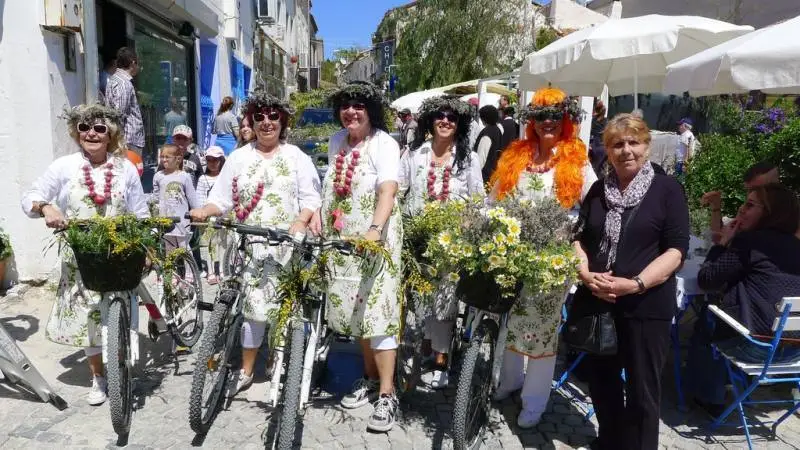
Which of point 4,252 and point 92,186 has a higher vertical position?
point 92,186

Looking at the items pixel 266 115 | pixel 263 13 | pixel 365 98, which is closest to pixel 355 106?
pixel 365 98

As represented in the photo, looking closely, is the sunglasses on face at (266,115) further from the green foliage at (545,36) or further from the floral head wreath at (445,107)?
the green foliage at (545,36)

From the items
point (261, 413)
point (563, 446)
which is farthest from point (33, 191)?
point (563, 446)

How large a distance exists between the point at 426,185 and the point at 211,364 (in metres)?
1.85

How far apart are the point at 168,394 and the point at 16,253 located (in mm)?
2919

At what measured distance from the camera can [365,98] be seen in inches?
129

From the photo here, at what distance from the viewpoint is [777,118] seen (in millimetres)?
8492

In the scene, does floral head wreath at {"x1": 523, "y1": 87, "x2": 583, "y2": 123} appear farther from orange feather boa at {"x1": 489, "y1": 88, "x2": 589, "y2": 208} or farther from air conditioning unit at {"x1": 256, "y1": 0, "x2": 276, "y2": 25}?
air conditioning unit at {"x1": 256, "y1": 0, "x2": 276, "y2": 25}

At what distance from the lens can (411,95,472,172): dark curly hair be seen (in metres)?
4.02

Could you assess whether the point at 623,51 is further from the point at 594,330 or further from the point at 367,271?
the point at 367,271

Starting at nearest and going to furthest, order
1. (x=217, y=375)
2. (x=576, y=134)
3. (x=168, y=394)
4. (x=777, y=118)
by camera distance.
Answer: (x=217, y=375) → (x=576, y=134) → (x=168, y=394) → (x=777, y=118)

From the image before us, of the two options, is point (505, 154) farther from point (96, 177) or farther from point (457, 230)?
point (96, 177)

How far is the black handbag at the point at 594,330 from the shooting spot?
9.16 ft

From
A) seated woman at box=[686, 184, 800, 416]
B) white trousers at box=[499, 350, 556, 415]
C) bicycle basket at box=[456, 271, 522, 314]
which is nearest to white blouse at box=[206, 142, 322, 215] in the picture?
bicycle basket at box=[456, 271, 522, 314]
